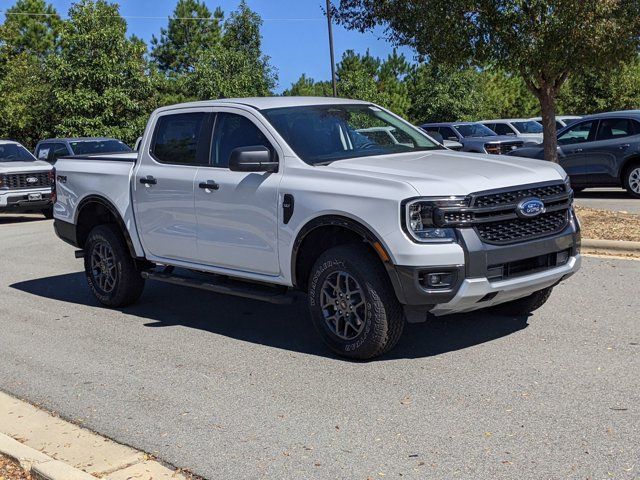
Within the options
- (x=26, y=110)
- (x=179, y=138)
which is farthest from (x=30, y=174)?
(x=26, y=110)

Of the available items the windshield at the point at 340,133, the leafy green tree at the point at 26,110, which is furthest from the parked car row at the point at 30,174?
the leafy green tree at the point at 26,110

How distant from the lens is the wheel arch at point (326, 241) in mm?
6328

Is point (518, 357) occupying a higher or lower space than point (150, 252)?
lower

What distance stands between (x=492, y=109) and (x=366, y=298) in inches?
1616

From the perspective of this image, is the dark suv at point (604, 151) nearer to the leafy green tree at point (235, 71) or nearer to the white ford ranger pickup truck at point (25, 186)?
the white ford ranger pickup truck at point (25, 186)

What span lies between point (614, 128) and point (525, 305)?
35.5 ft

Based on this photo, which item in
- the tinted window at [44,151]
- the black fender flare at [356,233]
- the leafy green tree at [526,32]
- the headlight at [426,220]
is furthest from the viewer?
the tinted window at [44,151]

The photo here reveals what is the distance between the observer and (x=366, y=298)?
6453 mm

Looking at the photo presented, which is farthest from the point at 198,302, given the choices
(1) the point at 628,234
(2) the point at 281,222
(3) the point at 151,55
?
(3) the point at 151,55

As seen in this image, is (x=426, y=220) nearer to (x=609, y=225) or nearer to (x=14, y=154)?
(x=609, y=225)

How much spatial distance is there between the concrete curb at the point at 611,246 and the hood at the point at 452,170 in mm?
4027

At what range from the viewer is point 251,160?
7.07m

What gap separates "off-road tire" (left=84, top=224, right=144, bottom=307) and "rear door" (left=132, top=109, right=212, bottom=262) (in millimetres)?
454

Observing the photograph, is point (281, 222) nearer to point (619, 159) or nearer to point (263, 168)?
point (263, 168)
